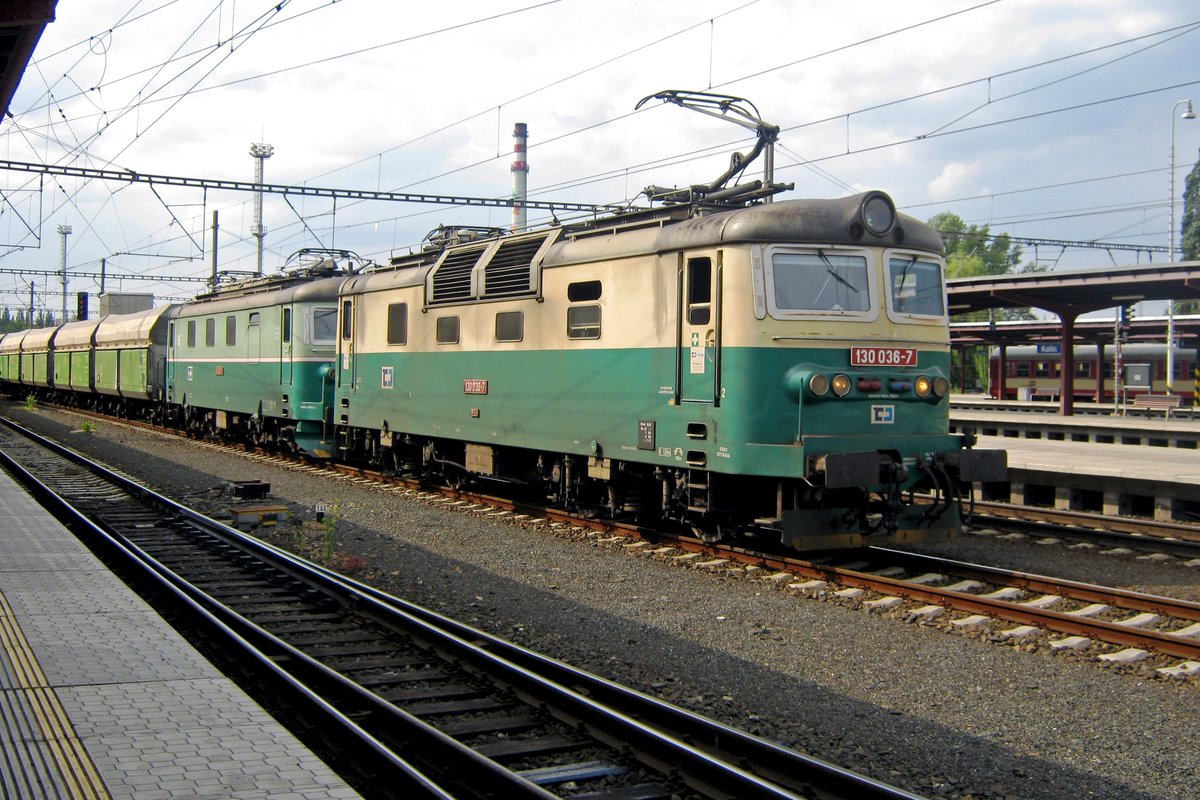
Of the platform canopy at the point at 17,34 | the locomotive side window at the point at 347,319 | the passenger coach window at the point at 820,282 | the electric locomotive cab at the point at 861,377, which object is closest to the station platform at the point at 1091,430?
the electric locomotive cab at the point at 861,377

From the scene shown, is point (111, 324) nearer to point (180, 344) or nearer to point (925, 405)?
point (180, 344)

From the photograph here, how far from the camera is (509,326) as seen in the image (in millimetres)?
14070

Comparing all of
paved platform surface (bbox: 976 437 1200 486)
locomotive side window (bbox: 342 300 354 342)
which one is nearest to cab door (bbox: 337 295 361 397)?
locomotive side window (bbox: 342 300 354 342)

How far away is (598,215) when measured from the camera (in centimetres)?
1320

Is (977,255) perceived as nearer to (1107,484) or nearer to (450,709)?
(1107,484)

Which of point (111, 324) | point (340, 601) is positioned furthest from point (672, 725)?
point (111, 324)

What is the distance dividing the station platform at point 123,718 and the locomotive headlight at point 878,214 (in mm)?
7411

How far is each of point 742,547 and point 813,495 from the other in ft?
5.19

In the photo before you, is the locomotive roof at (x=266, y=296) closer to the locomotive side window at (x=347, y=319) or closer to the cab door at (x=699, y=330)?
the locomotive side window at (x=347, y=319)

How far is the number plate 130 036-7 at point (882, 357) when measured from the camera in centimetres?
1070

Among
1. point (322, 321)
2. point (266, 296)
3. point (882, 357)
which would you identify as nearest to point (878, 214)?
point (882, 357)

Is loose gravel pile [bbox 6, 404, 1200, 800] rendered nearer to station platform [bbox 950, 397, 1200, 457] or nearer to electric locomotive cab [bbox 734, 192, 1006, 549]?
electric locomotive cab [bbox 734, 192, 1006, 549]

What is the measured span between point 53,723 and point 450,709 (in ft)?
7.00

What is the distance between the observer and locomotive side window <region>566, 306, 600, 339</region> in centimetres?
1244
